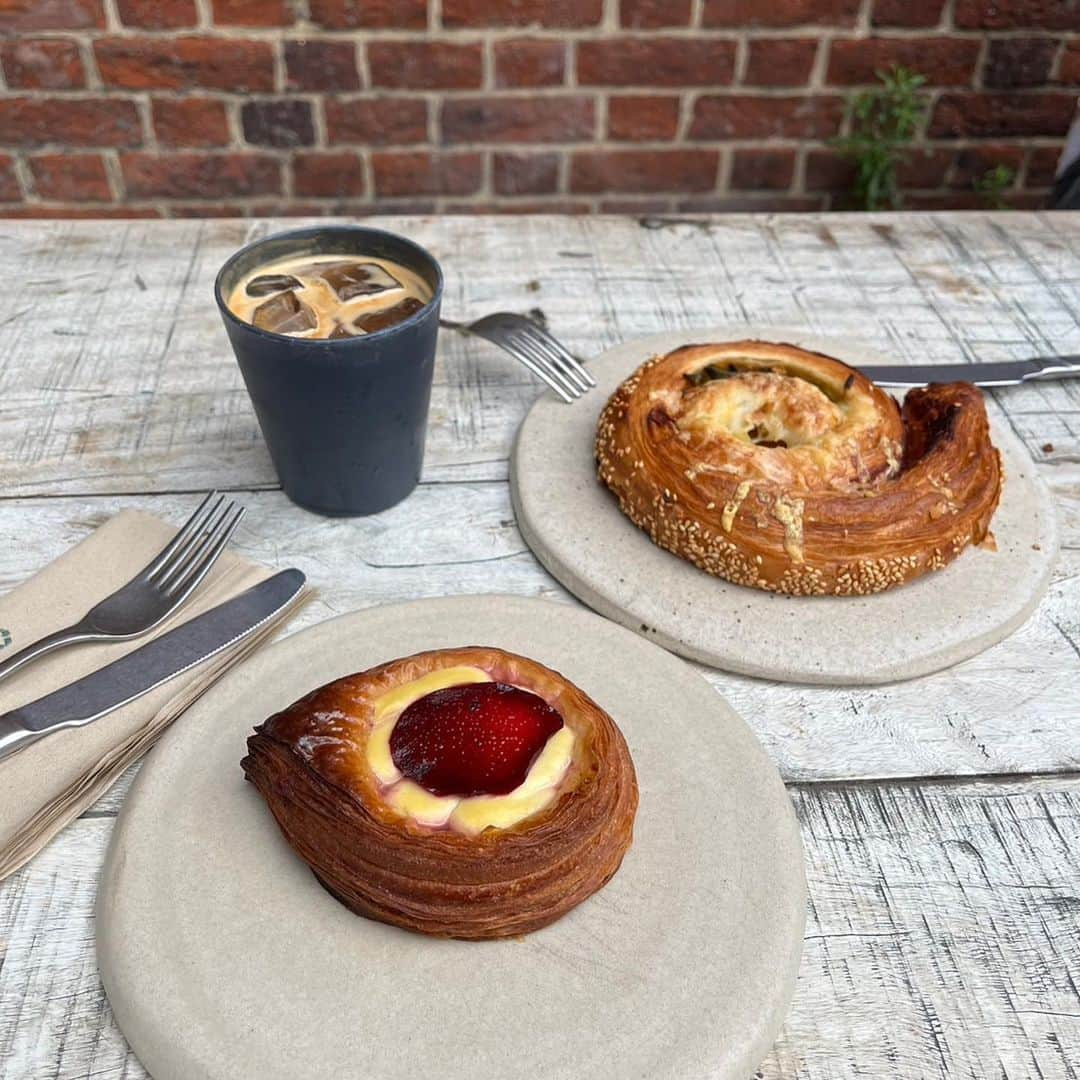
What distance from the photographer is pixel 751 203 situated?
245 cm

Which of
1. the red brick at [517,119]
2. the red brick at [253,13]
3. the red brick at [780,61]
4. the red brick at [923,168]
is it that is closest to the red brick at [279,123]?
the red brick at [253,13]

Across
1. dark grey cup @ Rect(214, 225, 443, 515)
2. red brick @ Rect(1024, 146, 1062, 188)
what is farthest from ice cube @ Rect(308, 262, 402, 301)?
red brick @ Rect(1024, 146, 1062, 188)

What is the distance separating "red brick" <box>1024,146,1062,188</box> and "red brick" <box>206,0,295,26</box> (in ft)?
5.37

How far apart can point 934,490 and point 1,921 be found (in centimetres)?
86

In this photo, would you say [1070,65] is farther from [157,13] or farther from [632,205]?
[157,13]

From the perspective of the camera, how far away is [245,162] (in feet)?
7.54

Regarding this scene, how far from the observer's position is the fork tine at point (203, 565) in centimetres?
99

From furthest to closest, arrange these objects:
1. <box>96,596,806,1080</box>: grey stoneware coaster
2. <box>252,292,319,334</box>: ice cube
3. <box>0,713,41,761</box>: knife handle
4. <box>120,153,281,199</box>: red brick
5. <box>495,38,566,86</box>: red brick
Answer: <box>120,153,281,199</box>: red brick → <box>495,38,566,86</box>: red brick → <box>252,292,319,334</box>: ice cube → <box>0,713,41,761</box>: knife handle → <box>96,596,806,1080</box>: grey stoneware coaster

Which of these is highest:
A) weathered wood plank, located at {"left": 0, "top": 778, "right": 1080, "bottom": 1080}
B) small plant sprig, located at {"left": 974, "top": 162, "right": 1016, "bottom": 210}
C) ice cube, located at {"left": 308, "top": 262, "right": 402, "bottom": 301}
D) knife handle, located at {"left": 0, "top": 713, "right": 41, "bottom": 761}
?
ice cube, located at {"left": 308, "top": 262, "right": 402, "bottom": 301}

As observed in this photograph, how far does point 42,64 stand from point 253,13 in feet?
1.43

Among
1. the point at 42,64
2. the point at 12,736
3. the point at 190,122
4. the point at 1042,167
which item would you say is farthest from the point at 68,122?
the point at 1042,167

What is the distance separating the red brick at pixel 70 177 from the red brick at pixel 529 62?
0.87 m

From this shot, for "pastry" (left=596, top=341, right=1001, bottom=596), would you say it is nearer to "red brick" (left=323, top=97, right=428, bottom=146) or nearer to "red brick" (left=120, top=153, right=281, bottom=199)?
"red brick" (left=323, top=97, right=428, bottom=146)

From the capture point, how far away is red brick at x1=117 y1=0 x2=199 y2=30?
2.07m
